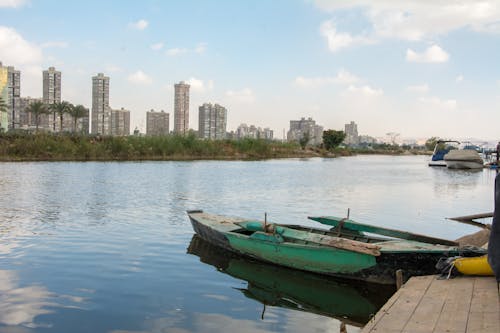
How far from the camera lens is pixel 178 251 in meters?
12.6

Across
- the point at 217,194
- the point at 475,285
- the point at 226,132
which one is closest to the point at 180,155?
the point at 217,194

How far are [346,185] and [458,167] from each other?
28.0 metres

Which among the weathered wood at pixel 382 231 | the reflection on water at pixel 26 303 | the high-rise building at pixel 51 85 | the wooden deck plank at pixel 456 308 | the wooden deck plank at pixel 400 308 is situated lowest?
the reflection on water at pixel 26 303

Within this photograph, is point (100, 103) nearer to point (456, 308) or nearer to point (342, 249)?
point (342, 249)

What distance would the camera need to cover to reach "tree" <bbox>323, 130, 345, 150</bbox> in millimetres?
120250

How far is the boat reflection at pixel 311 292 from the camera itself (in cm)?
874

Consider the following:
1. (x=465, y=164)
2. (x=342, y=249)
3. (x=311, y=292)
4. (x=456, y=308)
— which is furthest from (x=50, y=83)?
(x=456, y=308)

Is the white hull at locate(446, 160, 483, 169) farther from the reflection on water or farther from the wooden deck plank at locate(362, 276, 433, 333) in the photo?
the reflection on water

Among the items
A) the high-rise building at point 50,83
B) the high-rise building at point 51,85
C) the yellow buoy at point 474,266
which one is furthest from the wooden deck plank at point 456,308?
the high-rise building at point 50,83

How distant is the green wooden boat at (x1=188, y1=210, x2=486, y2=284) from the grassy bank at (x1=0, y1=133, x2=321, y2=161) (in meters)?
45.6

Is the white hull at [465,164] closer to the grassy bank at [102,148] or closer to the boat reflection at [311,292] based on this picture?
the grassy bank at [102,148]

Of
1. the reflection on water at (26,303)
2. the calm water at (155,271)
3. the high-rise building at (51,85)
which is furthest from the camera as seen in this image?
the high-rise building at (51,85)

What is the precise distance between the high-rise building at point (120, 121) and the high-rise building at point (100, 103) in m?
18.8

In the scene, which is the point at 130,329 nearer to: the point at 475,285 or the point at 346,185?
the point at 475,285
